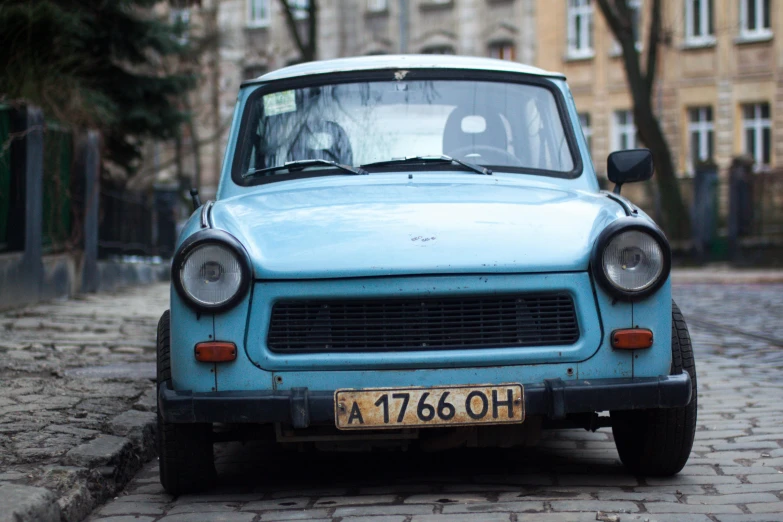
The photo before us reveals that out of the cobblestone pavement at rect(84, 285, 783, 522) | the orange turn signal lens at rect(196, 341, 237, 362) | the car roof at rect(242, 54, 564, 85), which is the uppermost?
the car roof at rect(242, 54, 564, 85)

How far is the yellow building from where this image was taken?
35.8 m

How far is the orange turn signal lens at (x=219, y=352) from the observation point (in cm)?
462

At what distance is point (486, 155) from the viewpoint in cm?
587

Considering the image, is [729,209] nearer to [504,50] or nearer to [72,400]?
[504,50]

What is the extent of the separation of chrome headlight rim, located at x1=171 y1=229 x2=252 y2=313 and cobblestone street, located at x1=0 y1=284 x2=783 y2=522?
0.74 meters

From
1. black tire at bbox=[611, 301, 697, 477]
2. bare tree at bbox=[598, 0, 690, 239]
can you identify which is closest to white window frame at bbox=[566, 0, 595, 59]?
bare tree at bbox=[598, 0, 690, 239]

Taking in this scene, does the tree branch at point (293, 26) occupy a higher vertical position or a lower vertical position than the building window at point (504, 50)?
lower

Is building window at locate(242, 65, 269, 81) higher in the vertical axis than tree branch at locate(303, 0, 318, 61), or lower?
higher

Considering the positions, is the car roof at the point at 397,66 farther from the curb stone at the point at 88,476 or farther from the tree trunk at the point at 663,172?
the tree trunk at the point at 663,172

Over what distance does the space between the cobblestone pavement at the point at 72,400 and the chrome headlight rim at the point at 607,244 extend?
203 centimetres

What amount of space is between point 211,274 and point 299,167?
126 centimetres

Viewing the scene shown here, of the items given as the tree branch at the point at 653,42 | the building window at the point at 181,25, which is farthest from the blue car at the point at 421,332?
the tree branch at the point at 653,42

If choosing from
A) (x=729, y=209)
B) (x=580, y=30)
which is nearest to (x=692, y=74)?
(x=580, y=30)

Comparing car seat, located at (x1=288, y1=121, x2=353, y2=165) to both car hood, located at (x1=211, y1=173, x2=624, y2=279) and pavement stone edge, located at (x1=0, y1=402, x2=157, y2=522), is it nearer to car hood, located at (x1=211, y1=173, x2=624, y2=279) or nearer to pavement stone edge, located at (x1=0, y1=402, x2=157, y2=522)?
car hood, located at (x1=211, y1=173, x2=624, y2=279)
